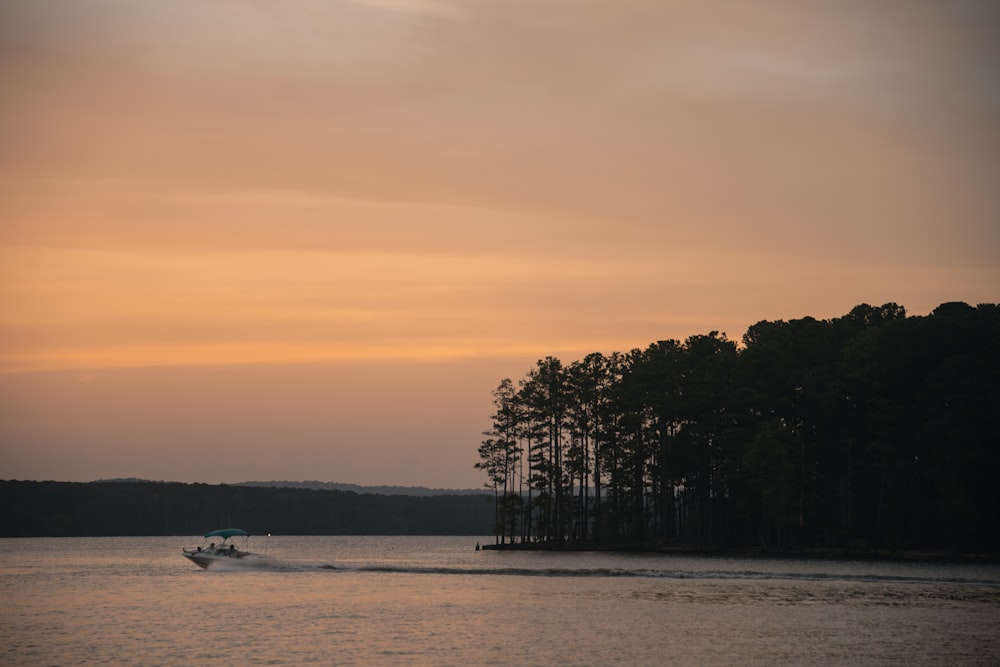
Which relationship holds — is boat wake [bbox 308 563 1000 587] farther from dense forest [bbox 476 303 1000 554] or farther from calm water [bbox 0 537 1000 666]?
dense forest [bbox 476 303 1000 554]

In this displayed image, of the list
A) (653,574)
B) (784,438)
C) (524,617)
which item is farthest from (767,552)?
(524,617)

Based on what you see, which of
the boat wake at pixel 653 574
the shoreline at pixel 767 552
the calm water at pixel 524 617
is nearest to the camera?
the calm water at pixel 524 617

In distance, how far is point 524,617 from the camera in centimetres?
5906

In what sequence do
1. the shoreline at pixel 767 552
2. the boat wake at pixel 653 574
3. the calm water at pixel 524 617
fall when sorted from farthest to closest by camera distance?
the shoreline at pixel 767 552 < the boat wake at pixel 653 574 < the calm water at pixel 524 617

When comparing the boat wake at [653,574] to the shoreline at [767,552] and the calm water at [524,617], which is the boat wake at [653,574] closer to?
the calm water at [524,617]

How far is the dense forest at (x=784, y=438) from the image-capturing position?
103m

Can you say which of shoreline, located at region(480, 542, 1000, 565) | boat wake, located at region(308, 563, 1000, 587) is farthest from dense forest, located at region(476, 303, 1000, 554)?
boat wake, located at region(308, 563, 1000, 587)

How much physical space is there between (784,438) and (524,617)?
62.9m

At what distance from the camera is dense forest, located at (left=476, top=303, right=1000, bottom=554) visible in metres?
103

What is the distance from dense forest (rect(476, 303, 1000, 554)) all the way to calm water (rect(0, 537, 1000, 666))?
1205 cm

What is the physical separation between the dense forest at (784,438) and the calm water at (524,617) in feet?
39.5

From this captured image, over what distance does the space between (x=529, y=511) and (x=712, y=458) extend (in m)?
24.6

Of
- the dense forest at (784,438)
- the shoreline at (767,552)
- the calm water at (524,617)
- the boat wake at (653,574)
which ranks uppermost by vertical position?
the dense forest at (784,438)

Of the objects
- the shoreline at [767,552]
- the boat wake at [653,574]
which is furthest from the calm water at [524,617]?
the shoreline at [767,552]
